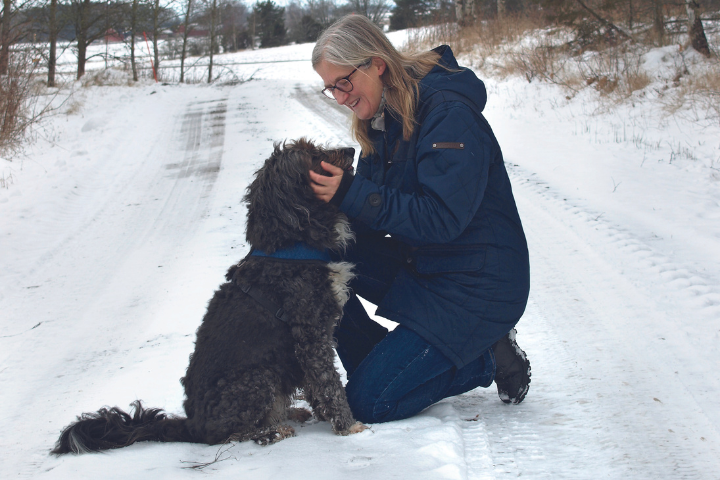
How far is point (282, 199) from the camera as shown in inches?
106

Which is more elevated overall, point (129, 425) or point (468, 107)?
point (468, 107)

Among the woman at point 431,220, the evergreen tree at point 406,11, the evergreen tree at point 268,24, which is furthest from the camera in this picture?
the evergreen tree at point 268,24

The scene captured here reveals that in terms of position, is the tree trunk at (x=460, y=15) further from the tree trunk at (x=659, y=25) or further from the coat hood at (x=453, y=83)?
the coat hood at (x=453, y=83)

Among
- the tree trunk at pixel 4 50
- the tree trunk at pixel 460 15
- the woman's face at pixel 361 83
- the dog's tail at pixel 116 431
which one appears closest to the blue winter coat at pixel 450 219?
the woman's face at pixel 361 83

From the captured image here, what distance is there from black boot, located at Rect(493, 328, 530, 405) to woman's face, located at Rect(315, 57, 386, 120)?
1.53 m

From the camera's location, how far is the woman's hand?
2633mm

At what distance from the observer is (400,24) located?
3625 centimetres

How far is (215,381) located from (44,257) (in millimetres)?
4238

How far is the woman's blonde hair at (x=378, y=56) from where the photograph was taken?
275 cm

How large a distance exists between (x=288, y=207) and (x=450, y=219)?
2.70 ft

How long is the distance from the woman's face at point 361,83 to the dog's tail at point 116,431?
6.23 ft

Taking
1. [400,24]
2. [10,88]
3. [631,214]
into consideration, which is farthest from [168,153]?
[400,24]

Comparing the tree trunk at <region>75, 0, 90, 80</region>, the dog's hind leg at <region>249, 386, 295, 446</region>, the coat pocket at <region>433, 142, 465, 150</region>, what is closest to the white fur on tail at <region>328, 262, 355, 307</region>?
the dog's hind leg at <region>249, 386, 295, 446</region>

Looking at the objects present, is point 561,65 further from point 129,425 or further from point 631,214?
point 129,425
